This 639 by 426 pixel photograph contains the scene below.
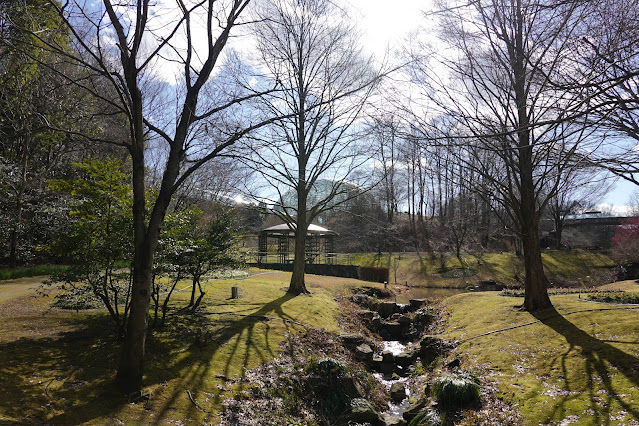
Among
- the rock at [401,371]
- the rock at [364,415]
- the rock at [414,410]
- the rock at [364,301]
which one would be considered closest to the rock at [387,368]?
the rock at [401,371]

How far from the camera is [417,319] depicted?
12445 mm

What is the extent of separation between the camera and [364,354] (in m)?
8.91

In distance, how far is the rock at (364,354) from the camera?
348 inches

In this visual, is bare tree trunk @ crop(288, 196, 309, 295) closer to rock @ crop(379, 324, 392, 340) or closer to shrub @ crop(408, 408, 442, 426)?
rock @ crop(379, 324, 392, 340)

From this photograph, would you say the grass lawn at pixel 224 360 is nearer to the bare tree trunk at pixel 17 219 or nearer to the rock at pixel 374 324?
the rock at pixel 374 324

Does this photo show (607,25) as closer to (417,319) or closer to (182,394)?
(182,394)

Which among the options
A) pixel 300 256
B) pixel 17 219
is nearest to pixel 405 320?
pixel 300 256

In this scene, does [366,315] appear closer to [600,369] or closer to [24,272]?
[600,369]

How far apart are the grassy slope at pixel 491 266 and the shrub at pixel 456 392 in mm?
20158

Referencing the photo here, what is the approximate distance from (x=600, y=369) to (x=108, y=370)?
7211 mm

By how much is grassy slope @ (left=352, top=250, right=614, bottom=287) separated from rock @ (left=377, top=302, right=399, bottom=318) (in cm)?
1173

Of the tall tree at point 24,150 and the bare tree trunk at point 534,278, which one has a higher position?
the tall tree at point 24,150

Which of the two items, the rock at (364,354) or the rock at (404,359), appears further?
the rock at (404,359)

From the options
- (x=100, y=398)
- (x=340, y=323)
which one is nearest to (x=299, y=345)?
(x=340, y=323)
